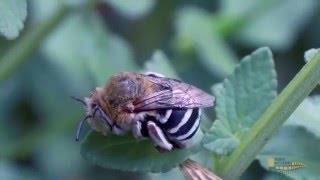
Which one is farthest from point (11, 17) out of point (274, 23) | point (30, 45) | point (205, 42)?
point (274, 23)

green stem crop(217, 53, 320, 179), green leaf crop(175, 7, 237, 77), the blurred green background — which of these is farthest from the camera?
green leaf crop(175, 7, 237, 77)

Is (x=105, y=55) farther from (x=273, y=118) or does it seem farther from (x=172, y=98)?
(x=273, y=118)

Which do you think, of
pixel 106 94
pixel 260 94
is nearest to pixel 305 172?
pixel 260 94

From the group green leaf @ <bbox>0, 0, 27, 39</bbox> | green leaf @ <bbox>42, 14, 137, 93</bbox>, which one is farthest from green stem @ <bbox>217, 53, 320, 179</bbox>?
green leaf @ <bbox>42, 14, 137, 93</bbox>

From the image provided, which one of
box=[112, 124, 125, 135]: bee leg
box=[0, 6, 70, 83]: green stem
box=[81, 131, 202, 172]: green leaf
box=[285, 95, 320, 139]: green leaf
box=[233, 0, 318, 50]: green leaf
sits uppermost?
box=[233, 0, 318, 50]: green leaf

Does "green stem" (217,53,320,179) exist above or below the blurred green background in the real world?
below

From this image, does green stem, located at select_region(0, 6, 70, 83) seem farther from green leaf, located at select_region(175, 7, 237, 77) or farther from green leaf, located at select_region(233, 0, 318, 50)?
green leaf, located at select_region(233, 0, 318, 50)
